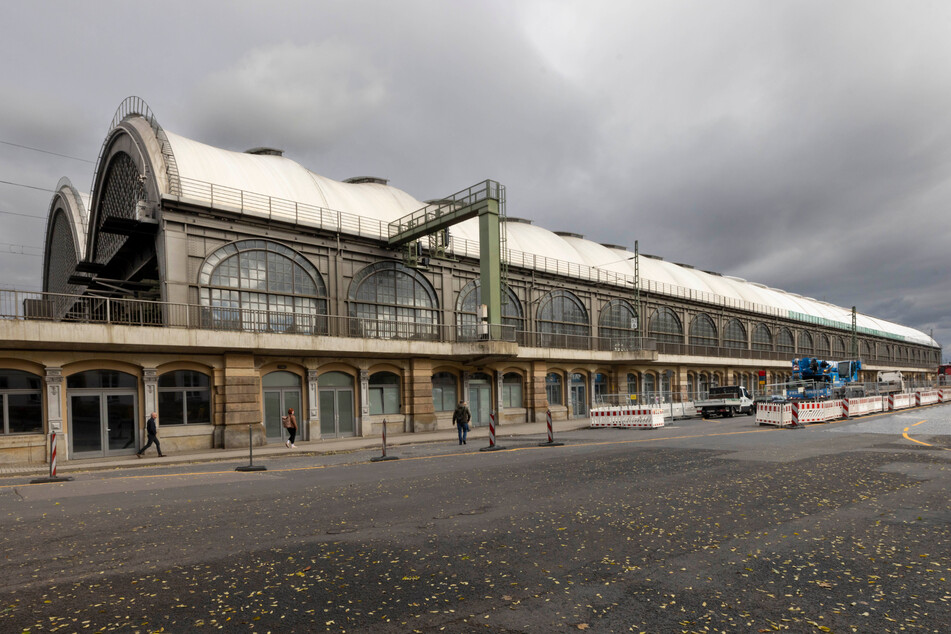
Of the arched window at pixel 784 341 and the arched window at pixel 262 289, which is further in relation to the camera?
the arched window at pixel 784 341

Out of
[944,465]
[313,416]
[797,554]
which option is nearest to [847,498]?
[797,554]

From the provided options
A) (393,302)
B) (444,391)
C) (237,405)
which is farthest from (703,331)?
(237,405)

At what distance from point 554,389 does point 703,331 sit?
26329 millimetres

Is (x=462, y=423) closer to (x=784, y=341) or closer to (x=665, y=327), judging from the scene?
(x=665, y=327)

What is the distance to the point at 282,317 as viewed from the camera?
85.4ft

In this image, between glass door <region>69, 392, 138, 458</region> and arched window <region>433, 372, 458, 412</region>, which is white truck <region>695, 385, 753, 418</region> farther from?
glass door <region>69, 392, 138, 458</region>

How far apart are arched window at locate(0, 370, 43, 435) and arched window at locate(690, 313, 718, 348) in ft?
169

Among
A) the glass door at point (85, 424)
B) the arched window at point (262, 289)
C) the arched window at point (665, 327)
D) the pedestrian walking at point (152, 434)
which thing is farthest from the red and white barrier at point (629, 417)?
→ the glass door at point (85, 424)

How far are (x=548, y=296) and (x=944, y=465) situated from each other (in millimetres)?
28337

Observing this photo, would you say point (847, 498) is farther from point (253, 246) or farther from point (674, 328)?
point (674, 328)

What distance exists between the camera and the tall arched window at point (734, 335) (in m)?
61.6

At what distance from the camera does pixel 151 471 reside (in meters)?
16.7

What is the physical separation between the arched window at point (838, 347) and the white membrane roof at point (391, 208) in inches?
560

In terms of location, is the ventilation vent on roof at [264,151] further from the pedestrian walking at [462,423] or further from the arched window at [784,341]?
the arched window at [784,341]
